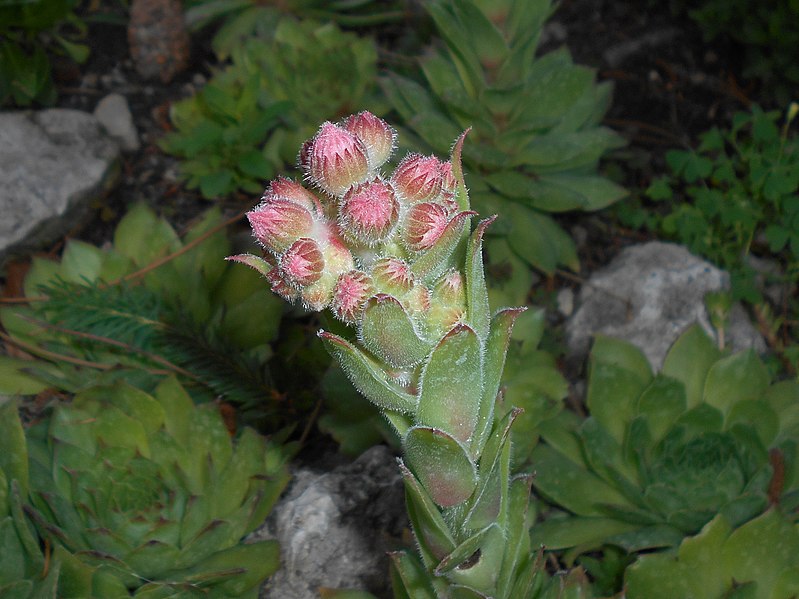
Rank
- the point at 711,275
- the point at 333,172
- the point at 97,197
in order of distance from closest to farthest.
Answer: the point at 333,172, the point at 711,275, the point at 97,197

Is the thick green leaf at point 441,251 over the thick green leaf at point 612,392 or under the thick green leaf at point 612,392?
over

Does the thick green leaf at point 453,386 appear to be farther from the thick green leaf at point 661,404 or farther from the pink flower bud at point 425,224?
the thick green leaf at point 661,404

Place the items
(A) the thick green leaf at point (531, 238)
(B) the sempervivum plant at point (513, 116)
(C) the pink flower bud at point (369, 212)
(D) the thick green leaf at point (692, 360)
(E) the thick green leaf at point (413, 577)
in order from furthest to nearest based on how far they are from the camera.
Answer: (A) the thick green leaf at point (531, 238) < (B) the sempervivum plant at point (513, 116) < (D) the thick green leaf at point (692, 360) < (E) the thick green leaf at point (413, 577) < (C) the pink flower bud at point (369, 212)

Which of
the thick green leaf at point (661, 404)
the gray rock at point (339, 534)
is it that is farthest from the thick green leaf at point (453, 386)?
the thick green leaf at point (661, 404)

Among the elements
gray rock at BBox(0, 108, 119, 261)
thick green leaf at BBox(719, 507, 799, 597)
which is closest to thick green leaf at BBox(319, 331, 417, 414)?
thick green leaf at BBox(719, 507, 799, 597)

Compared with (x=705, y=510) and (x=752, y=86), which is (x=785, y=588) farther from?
(x=752, y=86)

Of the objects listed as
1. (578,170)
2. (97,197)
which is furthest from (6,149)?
(578,170)

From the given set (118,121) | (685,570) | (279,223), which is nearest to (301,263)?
(279,223)

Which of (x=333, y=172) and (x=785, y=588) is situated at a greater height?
(x=333, y=172)
